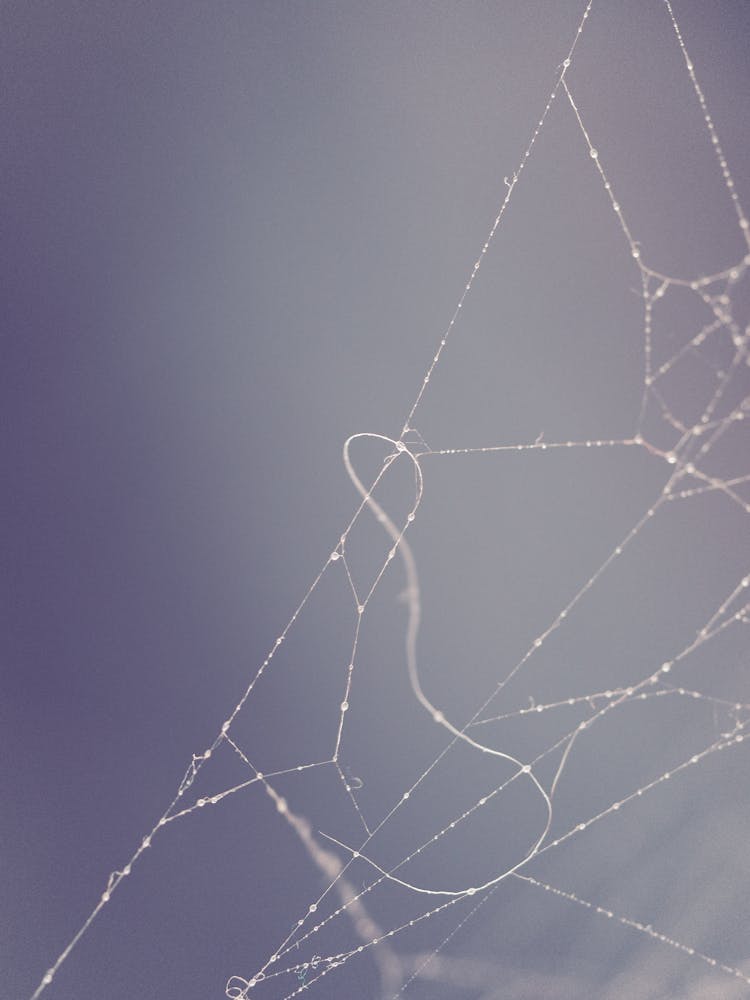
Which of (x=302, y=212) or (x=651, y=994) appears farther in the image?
(x=651, y=994)

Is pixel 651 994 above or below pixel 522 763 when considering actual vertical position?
below

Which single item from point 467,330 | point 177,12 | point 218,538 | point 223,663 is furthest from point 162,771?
point 177,12

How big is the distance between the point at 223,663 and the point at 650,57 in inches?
27.0

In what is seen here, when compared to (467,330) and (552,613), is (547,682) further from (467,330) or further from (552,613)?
(467,330)

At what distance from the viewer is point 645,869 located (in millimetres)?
761

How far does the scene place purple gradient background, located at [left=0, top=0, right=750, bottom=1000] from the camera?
0.61 m

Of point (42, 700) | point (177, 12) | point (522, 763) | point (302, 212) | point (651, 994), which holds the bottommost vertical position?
point (651, 994)

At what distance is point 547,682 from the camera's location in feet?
2.42

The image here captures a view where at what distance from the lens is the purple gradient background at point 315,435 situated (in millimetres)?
610

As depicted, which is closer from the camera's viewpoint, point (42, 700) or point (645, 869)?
point (42, 700)

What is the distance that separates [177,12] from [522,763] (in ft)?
2.48

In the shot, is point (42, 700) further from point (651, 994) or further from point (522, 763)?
point (651, 994)

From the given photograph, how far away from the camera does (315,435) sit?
0.67m

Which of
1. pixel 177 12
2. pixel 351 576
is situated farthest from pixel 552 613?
pixel 177 12
